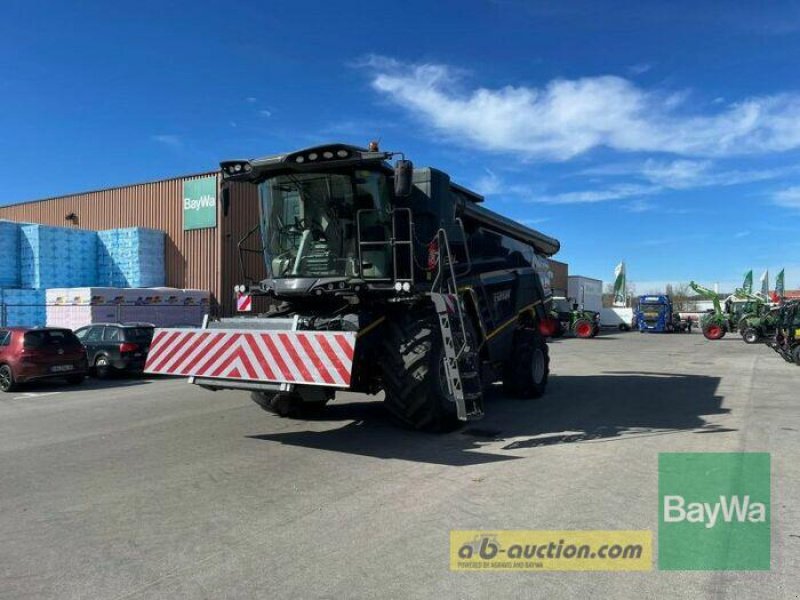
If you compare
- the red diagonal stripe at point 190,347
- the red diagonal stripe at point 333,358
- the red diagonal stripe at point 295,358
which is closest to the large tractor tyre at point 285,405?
the red diagonal stripe at point 190,347

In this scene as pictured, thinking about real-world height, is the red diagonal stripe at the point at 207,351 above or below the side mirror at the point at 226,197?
below

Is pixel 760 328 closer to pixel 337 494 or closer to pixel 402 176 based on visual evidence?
pixel 402 176

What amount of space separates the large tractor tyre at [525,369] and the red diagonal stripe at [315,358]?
5614 mm

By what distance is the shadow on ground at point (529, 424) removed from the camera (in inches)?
288

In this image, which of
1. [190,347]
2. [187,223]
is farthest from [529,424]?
[187,223]

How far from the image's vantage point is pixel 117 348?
628 inches

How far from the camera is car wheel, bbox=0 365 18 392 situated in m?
13.7

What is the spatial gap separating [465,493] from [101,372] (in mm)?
13819

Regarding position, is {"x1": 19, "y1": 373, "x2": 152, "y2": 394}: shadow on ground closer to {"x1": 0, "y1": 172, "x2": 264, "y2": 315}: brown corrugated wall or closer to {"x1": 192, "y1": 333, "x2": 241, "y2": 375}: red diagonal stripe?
{"x1": 192, "y1": 333, "x2": 241, "y2": 375}: red diagonal stripe

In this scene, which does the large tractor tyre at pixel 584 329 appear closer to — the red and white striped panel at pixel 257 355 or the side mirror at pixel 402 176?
the side mirror at pixel 402 176

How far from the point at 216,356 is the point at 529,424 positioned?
15.1 feet

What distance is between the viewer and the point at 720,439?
7.93 m

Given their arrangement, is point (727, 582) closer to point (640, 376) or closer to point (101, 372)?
Answer: point (640, 376)

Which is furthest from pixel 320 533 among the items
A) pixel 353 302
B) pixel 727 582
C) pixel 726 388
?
pixel 726 388
